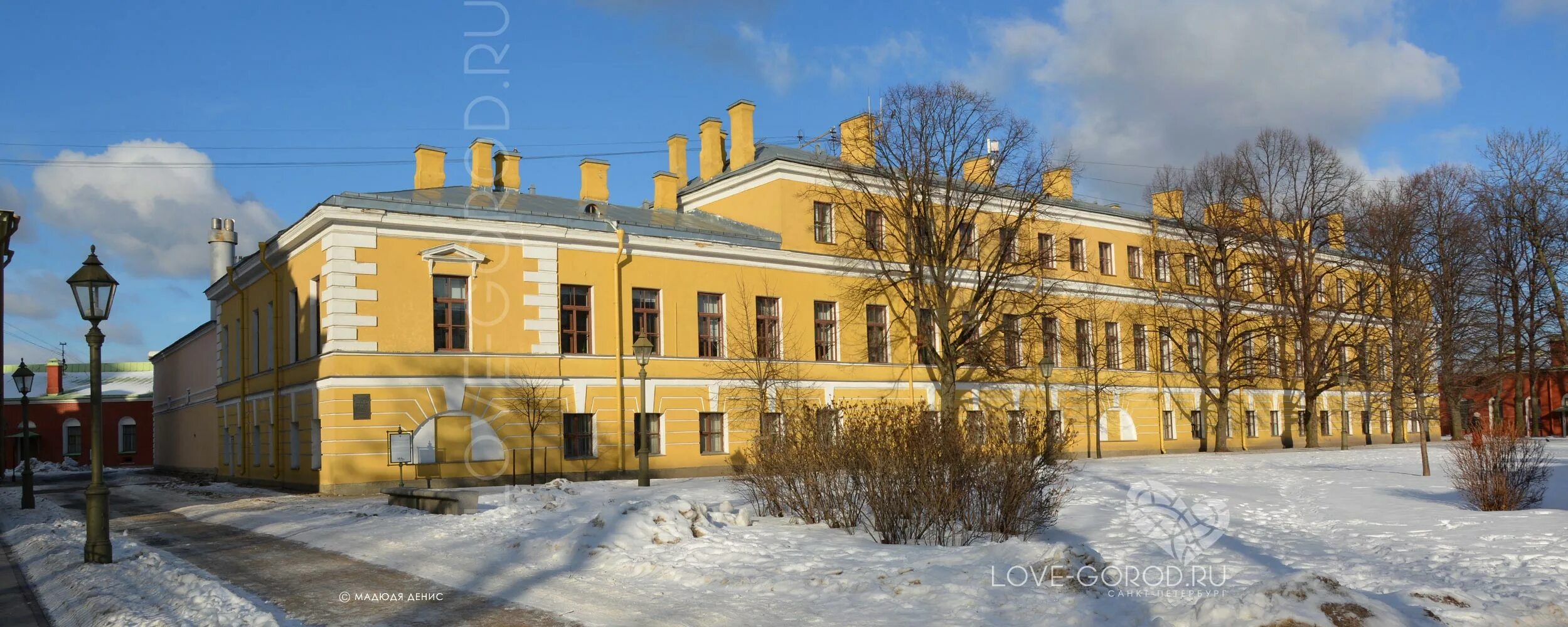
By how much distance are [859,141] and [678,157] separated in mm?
7497

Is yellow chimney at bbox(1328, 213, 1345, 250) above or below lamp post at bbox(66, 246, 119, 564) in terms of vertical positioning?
above

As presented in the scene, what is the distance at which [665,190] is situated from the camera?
126 ft

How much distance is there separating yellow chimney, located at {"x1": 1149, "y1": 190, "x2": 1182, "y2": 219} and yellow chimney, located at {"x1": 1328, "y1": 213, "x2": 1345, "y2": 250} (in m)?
5.76

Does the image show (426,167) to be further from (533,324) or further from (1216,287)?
(1216,287)

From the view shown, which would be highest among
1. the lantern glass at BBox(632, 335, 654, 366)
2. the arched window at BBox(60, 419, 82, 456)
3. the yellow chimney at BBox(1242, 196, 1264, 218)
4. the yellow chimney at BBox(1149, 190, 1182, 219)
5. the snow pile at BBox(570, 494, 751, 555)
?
the yellow chimney at BBox(1149, 190, 1182, 219)

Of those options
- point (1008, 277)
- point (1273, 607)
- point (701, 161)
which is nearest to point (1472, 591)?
point (1273, 607)

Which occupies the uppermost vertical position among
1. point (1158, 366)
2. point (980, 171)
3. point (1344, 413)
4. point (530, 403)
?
point (980, 171)

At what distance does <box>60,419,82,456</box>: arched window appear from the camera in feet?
196

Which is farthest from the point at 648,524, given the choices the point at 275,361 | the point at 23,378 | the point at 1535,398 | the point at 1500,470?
the point at 1535,398

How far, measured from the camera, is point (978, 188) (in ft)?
122

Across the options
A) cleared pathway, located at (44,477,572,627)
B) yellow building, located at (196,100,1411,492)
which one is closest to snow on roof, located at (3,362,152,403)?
yellow building, located at (196,100,1411,492)

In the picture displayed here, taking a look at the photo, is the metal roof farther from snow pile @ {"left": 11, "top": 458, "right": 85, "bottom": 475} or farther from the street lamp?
snow pile @ {"left": 11, "top": 458, "right": 85, "bottom": 475}

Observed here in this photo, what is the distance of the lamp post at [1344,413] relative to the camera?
44656mm

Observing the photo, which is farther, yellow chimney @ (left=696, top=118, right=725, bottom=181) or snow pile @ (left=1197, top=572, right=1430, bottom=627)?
yellow chimney @ (left=696, top=118, right=725, bottom=181)
